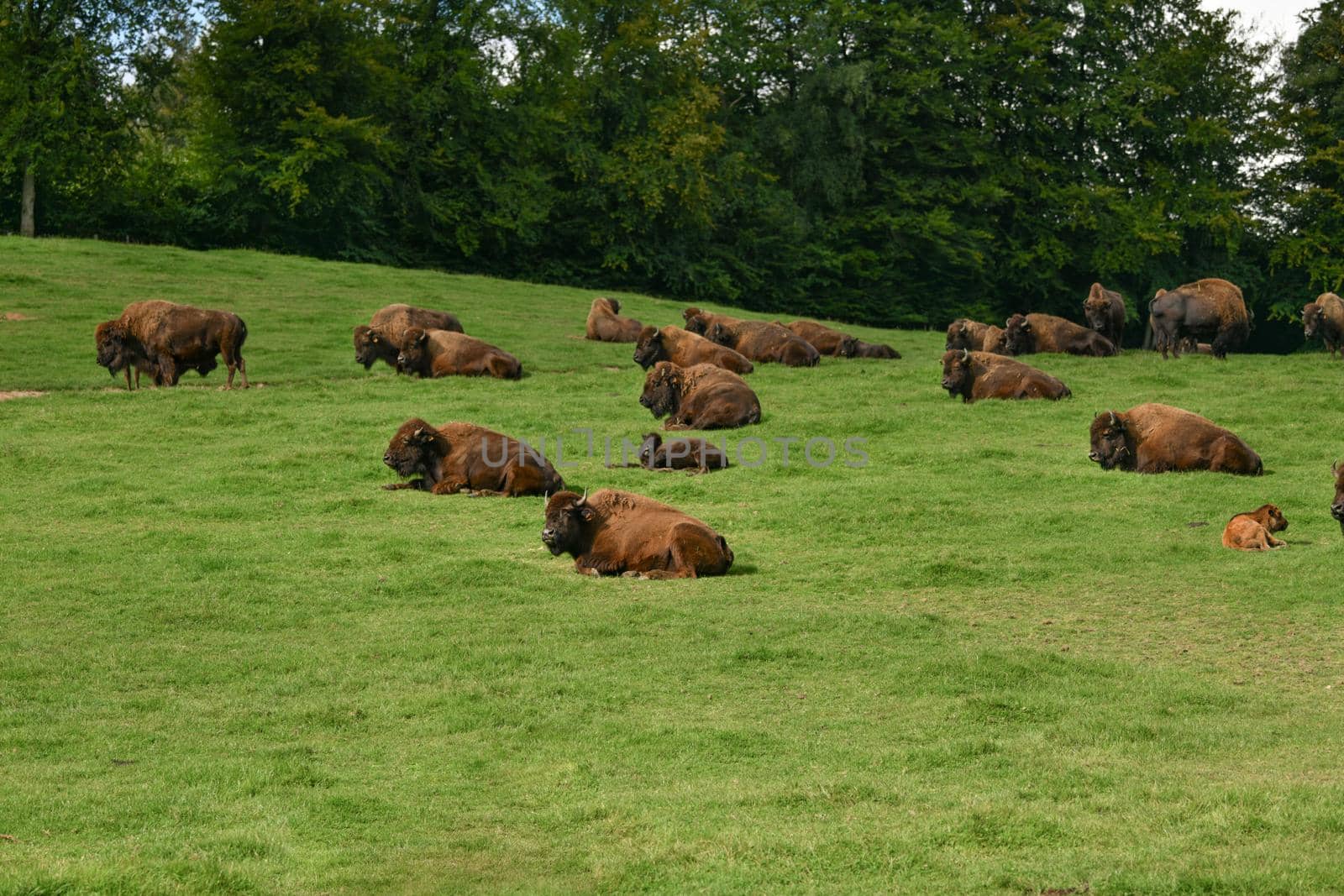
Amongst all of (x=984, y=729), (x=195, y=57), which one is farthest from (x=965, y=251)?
(x=984, y=729)

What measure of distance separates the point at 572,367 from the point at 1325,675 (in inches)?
847

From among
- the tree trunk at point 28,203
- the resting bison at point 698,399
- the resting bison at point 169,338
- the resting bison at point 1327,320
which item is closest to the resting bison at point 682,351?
the resting bison at point 698,399

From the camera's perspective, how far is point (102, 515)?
58.0 ft

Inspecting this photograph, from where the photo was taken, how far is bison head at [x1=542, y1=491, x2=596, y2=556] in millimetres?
14734

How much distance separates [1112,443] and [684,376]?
692cm

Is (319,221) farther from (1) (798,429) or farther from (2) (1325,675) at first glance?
(2) (1325,675)

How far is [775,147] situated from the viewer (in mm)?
61406

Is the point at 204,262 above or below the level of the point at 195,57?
below

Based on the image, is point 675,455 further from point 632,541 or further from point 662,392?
point 632,541

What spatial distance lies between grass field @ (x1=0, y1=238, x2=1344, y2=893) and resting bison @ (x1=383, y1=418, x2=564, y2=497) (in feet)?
1.47

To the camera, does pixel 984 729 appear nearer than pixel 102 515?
Yes

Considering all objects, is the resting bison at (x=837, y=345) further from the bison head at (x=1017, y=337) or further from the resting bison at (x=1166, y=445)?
the resting bison at (x=1166, y=445)

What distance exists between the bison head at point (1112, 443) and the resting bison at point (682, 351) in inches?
382

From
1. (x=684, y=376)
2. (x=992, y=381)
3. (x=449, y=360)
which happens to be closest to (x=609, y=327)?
(x=449, y=360)
